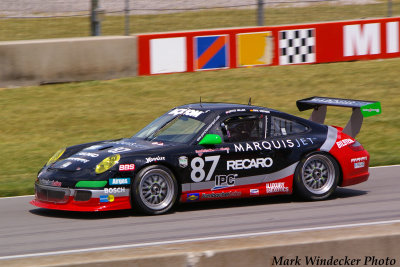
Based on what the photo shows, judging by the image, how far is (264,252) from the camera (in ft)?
16.2

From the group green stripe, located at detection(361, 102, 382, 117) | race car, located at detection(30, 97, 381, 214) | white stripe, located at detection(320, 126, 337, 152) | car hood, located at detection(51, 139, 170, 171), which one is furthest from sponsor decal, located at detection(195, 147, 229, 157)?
green stripe, located at detection(361, 102, 382, 117)

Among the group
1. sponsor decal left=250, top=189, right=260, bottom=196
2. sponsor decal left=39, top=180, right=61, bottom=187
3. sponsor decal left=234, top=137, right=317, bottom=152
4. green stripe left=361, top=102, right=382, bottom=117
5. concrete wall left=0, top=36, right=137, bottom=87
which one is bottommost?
sponsor decal left=250, top=189, right=260, bottom=196

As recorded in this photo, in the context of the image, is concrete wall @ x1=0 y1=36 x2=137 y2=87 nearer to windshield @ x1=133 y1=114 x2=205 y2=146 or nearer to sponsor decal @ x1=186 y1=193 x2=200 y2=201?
windshield @ x1=133 y1=114 x2=205 y2=146

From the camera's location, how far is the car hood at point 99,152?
8359 mm

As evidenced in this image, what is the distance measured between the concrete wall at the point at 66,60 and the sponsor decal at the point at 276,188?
8126 millimetres

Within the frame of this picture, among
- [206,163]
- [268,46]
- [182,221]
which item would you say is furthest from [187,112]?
[268,46]

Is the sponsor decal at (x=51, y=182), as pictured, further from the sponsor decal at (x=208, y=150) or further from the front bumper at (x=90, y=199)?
the sponsor decal at (x=208, y=150)

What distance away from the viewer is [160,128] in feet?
30.2

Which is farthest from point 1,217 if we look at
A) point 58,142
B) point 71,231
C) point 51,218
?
point 58,142

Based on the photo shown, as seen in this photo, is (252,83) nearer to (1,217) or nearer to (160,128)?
(160,128)

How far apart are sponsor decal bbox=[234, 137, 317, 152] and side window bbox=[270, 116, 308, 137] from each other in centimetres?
14

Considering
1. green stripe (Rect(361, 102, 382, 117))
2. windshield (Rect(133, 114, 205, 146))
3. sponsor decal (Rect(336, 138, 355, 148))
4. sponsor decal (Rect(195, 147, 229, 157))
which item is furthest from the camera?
green stripe (Rect(361, 102, 382, 117))

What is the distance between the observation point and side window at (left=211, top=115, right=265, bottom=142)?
29.3ft

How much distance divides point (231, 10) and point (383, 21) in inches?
151
